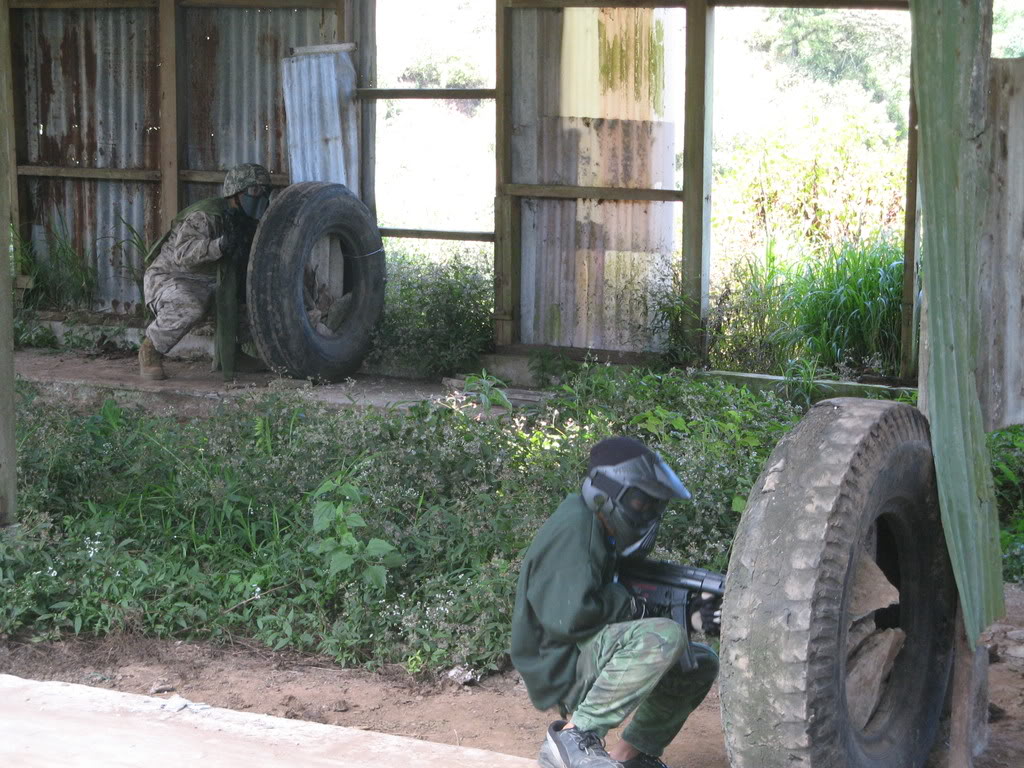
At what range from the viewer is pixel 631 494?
3.54 meters

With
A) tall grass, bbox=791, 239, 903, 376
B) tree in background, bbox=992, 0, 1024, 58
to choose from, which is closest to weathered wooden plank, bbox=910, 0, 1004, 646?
tall grass, bbox=791, 239, 903, 376

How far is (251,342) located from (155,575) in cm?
451

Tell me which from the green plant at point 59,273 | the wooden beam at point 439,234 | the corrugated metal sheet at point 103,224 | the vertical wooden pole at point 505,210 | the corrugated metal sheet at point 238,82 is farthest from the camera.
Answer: the green plant at point 59,273

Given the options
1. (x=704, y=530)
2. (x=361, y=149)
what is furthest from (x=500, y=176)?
(x=704, y=530)

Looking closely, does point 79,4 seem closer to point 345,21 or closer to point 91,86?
point 91,86

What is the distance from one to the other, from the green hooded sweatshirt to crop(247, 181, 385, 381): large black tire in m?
5.81

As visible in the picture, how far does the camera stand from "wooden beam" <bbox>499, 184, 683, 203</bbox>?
29.6 feet

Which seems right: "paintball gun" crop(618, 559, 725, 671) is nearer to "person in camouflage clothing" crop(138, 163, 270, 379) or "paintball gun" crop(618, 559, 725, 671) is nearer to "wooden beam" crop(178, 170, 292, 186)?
"person in camouflage clothing" crop(138, 163, 270, 379)

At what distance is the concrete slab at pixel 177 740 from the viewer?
136 inches

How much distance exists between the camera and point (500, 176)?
9414 millimetres

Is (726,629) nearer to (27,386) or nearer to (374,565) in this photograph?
(374,565)

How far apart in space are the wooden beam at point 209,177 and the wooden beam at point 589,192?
196 cm

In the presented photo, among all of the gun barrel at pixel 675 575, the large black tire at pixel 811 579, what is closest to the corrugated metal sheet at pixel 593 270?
the gun barrel at pixel 675 575

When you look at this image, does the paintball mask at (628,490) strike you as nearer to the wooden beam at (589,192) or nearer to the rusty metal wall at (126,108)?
the wooden beam at (589,192)
